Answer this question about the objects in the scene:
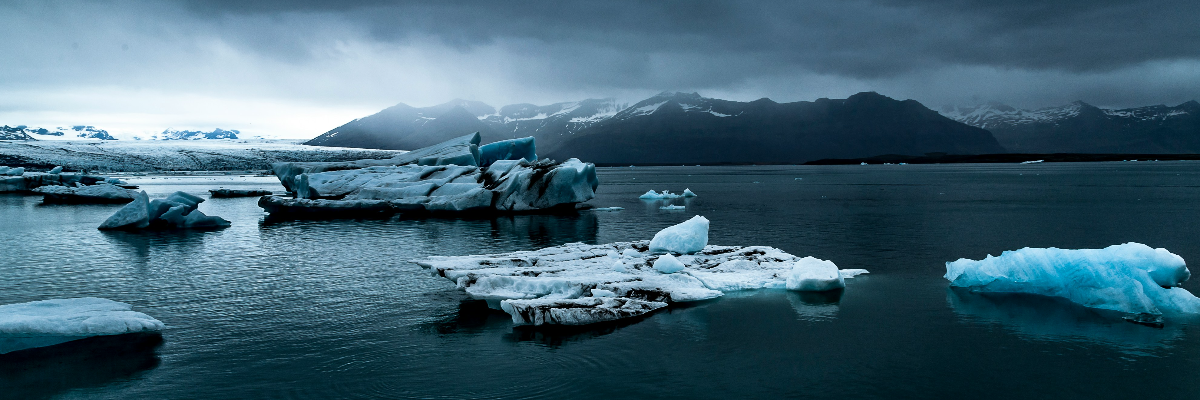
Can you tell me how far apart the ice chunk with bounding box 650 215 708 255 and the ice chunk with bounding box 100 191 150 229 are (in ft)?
68.7

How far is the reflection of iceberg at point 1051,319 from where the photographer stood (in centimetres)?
1026

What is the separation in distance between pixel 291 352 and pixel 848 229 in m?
20.5

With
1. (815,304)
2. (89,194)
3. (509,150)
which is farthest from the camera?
(509,150)

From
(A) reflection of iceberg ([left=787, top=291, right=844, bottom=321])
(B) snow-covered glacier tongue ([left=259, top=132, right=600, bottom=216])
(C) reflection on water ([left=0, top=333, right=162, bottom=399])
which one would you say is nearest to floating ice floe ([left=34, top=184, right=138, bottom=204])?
(B) snow-covered glacier tongue ([left=259, top=132, right=600, bottom=216])

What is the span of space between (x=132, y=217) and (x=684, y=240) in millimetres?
21996

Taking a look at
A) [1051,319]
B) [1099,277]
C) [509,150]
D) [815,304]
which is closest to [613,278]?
[815,304]

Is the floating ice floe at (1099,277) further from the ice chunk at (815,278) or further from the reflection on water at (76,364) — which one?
the reflection on water at (76,364)

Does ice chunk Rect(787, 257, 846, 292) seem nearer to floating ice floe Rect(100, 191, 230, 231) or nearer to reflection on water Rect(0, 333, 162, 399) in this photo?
reflection on water Rect(0, 333, 162, 399)

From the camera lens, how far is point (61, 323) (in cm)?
995

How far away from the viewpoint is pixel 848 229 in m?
25.1

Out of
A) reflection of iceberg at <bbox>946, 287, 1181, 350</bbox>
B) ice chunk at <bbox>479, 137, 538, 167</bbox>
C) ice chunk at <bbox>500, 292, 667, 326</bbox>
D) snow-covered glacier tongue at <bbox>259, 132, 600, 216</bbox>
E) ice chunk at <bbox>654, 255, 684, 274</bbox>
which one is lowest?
reflection of iceberg at <bbox>946, 287, 1181, 350</bbox>

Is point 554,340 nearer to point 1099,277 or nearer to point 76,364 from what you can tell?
point 76,364

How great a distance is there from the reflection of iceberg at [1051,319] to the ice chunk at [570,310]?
5767 mm

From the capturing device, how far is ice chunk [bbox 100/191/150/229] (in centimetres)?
2612
